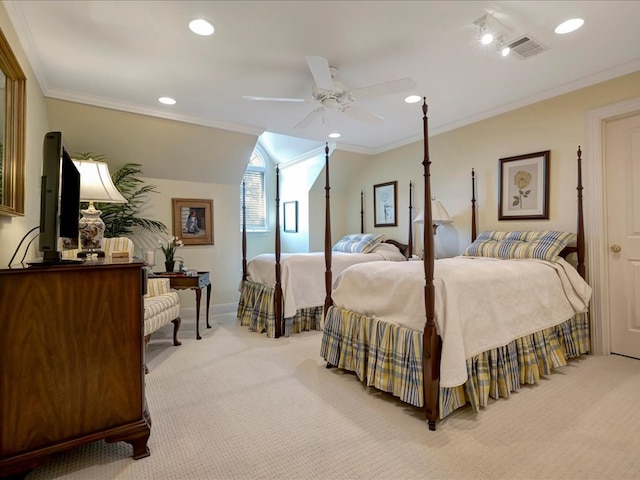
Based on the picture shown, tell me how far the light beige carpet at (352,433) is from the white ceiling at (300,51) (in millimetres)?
2443

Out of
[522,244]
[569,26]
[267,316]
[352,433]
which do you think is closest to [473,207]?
[522,244]

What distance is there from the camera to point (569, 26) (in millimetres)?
2182

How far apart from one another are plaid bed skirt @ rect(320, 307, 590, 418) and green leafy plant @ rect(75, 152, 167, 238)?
2719 millimetres

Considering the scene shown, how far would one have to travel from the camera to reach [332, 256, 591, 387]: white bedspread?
1.88 meters

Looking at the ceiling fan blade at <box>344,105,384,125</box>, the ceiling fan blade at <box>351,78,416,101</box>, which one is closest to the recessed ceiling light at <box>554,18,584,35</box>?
the ceiling fan blade at <box>351,78,416,101</box>

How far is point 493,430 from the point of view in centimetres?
179

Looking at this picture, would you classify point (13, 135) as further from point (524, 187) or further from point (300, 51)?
point (524, 187)

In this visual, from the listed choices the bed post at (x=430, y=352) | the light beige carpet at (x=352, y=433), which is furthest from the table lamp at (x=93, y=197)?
the bed post at (x=430, y=352)

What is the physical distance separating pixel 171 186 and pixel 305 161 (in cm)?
217

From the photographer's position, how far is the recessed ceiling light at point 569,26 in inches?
83.7

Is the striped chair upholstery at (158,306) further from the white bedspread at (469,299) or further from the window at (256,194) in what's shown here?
the window at (256,194)

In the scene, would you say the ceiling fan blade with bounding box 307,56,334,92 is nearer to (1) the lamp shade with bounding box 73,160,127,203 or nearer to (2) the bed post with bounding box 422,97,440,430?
(2) the bed post with bounding box 422,97,440,430

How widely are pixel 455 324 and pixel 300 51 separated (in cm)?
216

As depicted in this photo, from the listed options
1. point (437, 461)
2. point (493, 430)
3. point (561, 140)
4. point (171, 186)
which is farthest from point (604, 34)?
point (171, 186)
